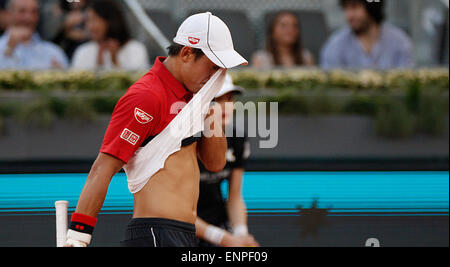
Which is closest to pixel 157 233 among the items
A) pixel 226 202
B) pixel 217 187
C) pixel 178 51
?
pixel 178 51

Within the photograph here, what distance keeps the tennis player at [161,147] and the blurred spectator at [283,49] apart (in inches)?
198

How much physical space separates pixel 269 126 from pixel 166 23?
243 cm

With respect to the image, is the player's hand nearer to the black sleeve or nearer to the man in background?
the black sleeve

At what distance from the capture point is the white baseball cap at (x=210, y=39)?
2.72m

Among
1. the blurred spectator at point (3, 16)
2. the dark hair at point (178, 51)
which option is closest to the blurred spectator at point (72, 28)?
the blurred spectator at point (3, 16)

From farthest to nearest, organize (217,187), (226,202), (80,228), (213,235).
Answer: (226,202) → (217,187) → (213,235) → (80,228)

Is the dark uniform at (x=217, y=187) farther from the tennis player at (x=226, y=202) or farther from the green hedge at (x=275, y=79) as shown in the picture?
the green hedge at (x=275, y=79)

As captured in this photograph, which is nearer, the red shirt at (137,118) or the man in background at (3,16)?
the red shirt at (137,118)

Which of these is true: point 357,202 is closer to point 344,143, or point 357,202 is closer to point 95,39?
point 344,143

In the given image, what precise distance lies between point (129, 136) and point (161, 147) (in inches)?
6.8

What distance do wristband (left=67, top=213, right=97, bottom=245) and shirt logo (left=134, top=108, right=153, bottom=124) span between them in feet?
Answer: 1.40

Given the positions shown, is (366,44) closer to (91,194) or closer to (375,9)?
(375,9)

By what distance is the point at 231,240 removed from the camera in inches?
154

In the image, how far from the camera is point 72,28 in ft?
26.5
